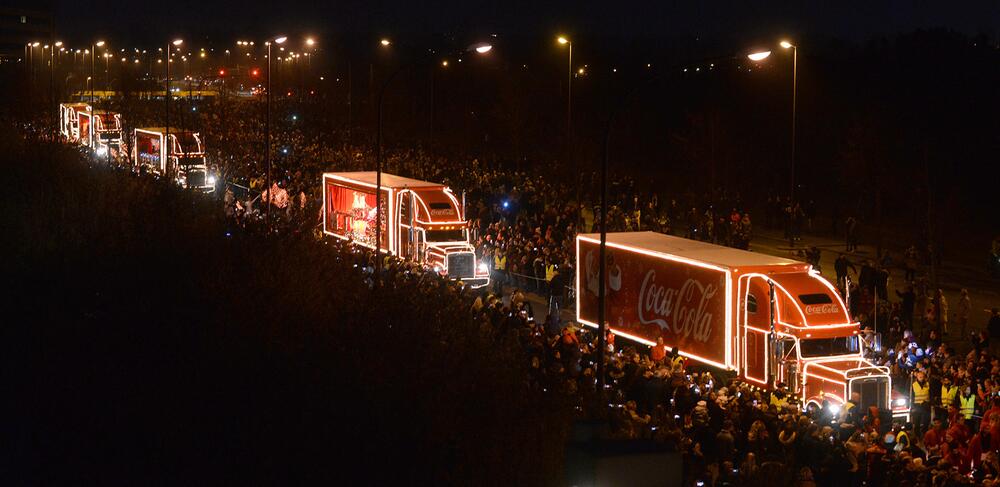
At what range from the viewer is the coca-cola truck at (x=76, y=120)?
7038 cm

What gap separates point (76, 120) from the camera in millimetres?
73125

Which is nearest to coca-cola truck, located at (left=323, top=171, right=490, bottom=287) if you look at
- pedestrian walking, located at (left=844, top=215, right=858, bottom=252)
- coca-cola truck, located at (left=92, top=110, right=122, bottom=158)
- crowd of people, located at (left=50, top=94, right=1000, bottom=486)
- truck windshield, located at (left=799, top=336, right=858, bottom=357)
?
crowd of people, located at (left=50, top=94, right=1000, bottom=486)

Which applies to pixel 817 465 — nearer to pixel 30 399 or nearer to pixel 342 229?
pixel 30 399

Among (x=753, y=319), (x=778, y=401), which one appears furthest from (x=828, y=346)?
(x=778, y=401)

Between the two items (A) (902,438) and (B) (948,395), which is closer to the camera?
(A) (902,438)

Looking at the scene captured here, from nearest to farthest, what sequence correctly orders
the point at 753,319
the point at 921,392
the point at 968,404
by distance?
the point at 968,404 < the point at 921,392 < the point at 753,319

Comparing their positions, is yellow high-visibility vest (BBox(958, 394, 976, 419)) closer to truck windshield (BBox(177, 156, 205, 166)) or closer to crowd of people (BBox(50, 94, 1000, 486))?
crowd of people (BBox(50, 94, 1000, 486))

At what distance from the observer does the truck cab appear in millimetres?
20688

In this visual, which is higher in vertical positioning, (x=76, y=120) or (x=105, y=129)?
(x=76, y=120)

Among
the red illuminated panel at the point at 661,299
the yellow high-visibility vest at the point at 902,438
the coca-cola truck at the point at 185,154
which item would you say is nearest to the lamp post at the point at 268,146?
the red illuminated panel at the point at 661,299

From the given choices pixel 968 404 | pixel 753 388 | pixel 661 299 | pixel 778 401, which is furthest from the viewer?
pixel 661 299

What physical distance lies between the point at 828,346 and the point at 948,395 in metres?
2.09

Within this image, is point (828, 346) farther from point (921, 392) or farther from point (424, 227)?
point (424, 227)

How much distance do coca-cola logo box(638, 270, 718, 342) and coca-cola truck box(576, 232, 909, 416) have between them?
2 cm
